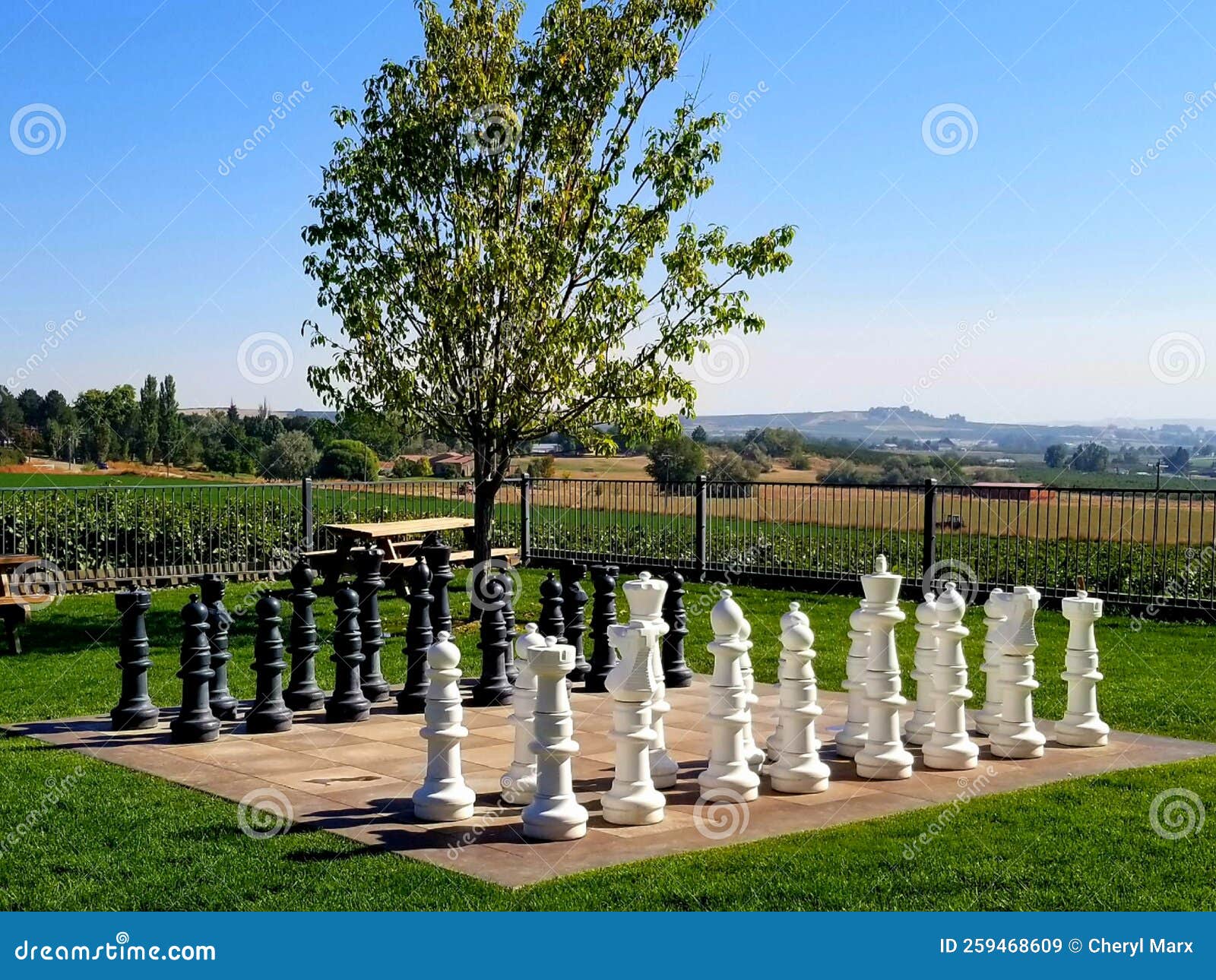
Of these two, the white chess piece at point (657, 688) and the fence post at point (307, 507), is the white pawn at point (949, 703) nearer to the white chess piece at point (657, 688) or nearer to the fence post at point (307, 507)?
the white chess piece at point (657, 688)

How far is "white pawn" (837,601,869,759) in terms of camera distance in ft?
24.4

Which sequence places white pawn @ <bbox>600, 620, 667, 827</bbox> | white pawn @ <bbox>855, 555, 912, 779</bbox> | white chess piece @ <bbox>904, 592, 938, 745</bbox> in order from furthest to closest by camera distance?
1. white chess piece @ <bbox>904, 592, 938, 745</bbox>
2. white pawn @ <bbox>855, 555, 912, 779</bbox>
3. white pawn @ <bbox>600, 620, 667, 827</bbox>

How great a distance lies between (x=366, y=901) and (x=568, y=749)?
49.1 inches

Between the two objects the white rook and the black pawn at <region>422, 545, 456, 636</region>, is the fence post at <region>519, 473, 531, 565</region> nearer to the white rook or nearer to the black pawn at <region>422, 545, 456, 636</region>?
the black pawn at <region>422, 545, 456, 636</region>

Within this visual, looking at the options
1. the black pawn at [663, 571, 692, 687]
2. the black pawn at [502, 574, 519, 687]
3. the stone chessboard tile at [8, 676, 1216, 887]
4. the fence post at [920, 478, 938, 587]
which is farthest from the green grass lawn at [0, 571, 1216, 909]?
the fence post at [920, 478, 938, 587]

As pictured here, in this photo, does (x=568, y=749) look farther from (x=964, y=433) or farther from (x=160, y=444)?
(x=964, y=433)

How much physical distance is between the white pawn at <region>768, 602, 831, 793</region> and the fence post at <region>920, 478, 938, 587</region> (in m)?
10.4

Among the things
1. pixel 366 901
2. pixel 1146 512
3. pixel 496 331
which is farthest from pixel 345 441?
pixel 366 901

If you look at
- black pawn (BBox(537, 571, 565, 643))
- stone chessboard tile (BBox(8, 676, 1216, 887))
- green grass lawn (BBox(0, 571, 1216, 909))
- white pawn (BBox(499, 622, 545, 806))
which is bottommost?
stone chessboard tile (BBox(8, 676, 1216, 887))

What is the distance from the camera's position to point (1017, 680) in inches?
292

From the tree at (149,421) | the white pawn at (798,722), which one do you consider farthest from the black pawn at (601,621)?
the tree at (149,421)

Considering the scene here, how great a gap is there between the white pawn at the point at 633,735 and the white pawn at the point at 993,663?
2.36m

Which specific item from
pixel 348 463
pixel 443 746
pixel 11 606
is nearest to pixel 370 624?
pixel 443 746

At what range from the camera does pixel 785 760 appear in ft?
21.7
